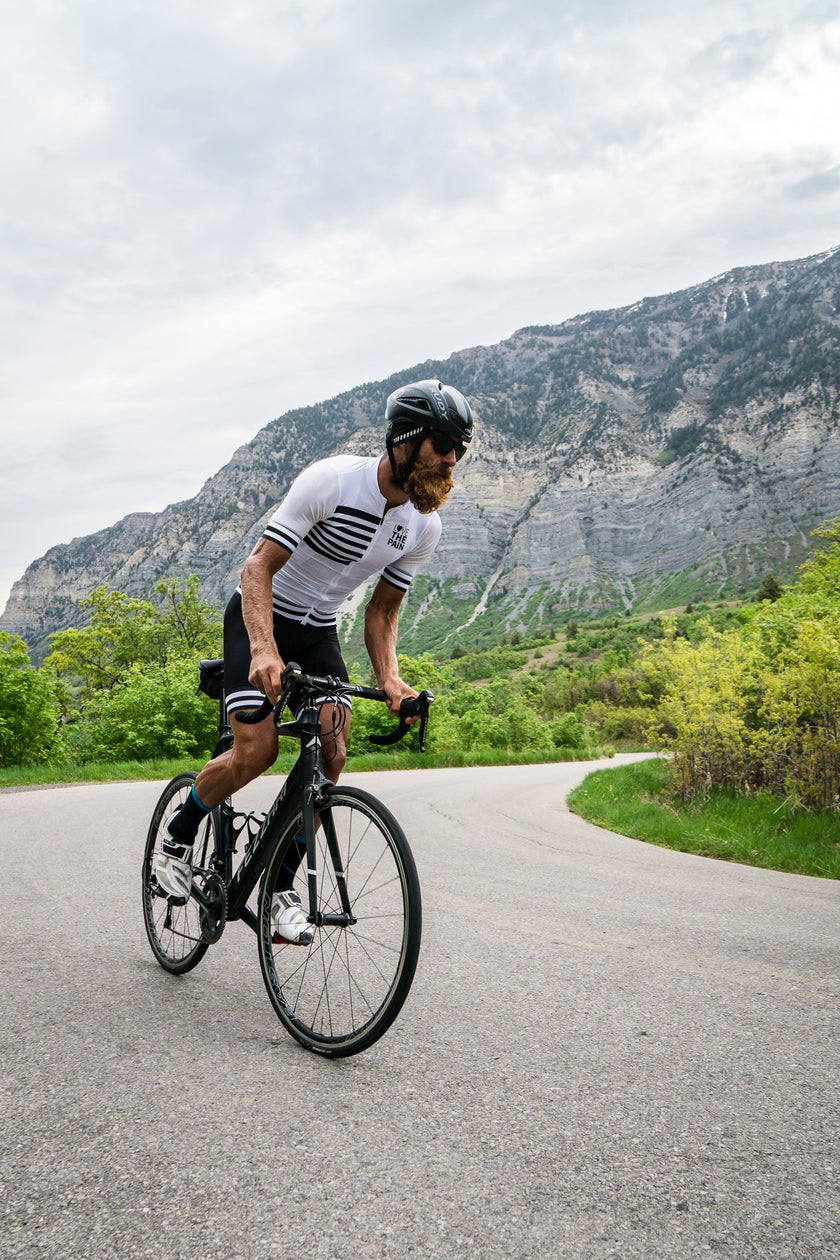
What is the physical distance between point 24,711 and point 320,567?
1417 centimetres

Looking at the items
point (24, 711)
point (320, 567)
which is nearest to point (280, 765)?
point (24, 711)

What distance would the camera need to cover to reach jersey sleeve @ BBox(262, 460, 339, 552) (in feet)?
9.74

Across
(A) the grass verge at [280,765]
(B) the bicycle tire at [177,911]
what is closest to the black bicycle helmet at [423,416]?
(B) the bicycle tire at [177,911]

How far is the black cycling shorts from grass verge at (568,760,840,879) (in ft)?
15.6

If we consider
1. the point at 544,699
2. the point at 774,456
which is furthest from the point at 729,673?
the point at 774,456

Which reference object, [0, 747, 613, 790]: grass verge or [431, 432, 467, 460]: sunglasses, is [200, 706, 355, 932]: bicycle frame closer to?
[431, 432, 467, 460]: sunglasses

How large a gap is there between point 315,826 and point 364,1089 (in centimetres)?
82

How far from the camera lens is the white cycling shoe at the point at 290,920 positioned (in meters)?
2.56

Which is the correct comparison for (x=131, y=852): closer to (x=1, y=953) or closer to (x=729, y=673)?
(x=1, y=953)

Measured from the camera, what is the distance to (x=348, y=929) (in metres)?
2.79

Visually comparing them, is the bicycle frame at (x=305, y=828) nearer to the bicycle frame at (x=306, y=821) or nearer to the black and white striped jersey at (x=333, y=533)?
the bicycle frame at (x=306, y=821)

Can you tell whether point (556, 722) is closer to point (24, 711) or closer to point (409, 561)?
point (24, 711)

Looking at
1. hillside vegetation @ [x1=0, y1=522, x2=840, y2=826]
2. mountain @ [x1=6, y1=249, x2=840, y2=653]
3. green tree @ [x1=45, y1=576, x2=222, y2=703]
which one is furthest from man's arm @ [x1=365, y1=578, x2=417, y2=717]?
mountain @ [x1=6, y1=249, x2=840, y2=653]

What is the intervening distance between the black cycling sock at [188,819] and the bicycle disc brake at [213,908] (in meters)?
0.25
